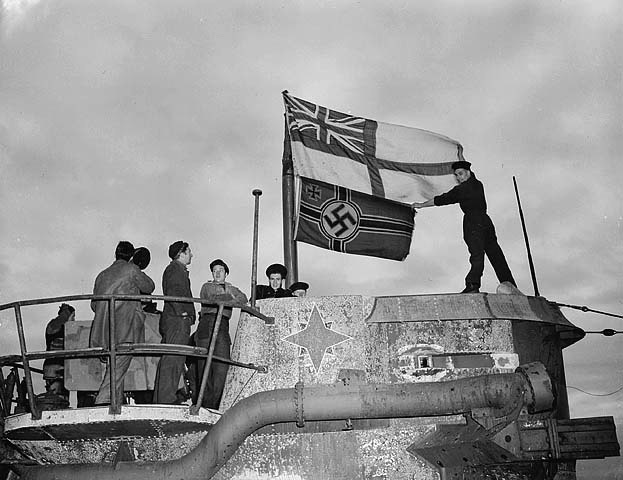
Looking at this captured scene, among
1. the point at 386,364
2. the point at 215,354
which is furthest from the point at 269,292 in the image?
the point at 386,364

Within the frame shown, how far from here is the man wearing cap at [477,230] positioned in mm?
8391

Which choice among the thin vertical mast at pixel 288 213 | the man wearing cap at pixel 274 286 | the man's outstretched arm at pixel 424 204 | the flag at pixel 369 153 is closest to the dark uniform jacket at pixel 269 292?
the man wearing cap at pixel 274 286

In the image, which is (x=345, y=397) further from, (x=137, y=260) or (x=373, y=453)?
(x=137, y=260)

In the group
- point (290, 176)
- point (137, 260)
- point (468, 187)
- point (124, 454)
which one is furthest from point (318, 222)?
point (124, 454)

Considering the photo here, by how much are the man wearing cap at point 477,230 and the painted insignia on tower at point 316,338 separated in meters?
1.92

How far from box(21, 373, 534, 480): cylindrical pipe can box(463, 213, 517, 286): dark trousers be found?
2.00 meters

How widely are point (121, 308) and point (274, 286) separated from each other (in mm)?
1990

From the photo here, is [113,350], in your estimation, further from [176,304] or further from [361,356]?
[361,356]

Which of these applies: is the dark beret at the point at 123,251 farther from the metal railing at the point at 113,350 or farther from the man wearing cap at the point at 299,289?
the man wearing cap at the point at 299,289

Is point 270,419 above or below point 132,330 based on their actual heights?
below

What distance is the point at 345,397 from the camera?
260 inches

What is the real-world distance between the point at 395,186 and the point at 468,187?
2744mm

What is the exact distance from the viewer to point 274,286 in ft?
28.5

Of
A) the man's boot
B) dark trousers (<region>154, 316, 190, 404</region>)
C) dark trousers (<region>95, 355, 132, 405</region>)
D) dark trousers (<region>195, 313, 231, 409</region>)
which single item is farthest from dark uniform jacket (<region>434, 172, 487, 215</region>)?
dark trousers (<region>95, 355, 132, 405</region>)
